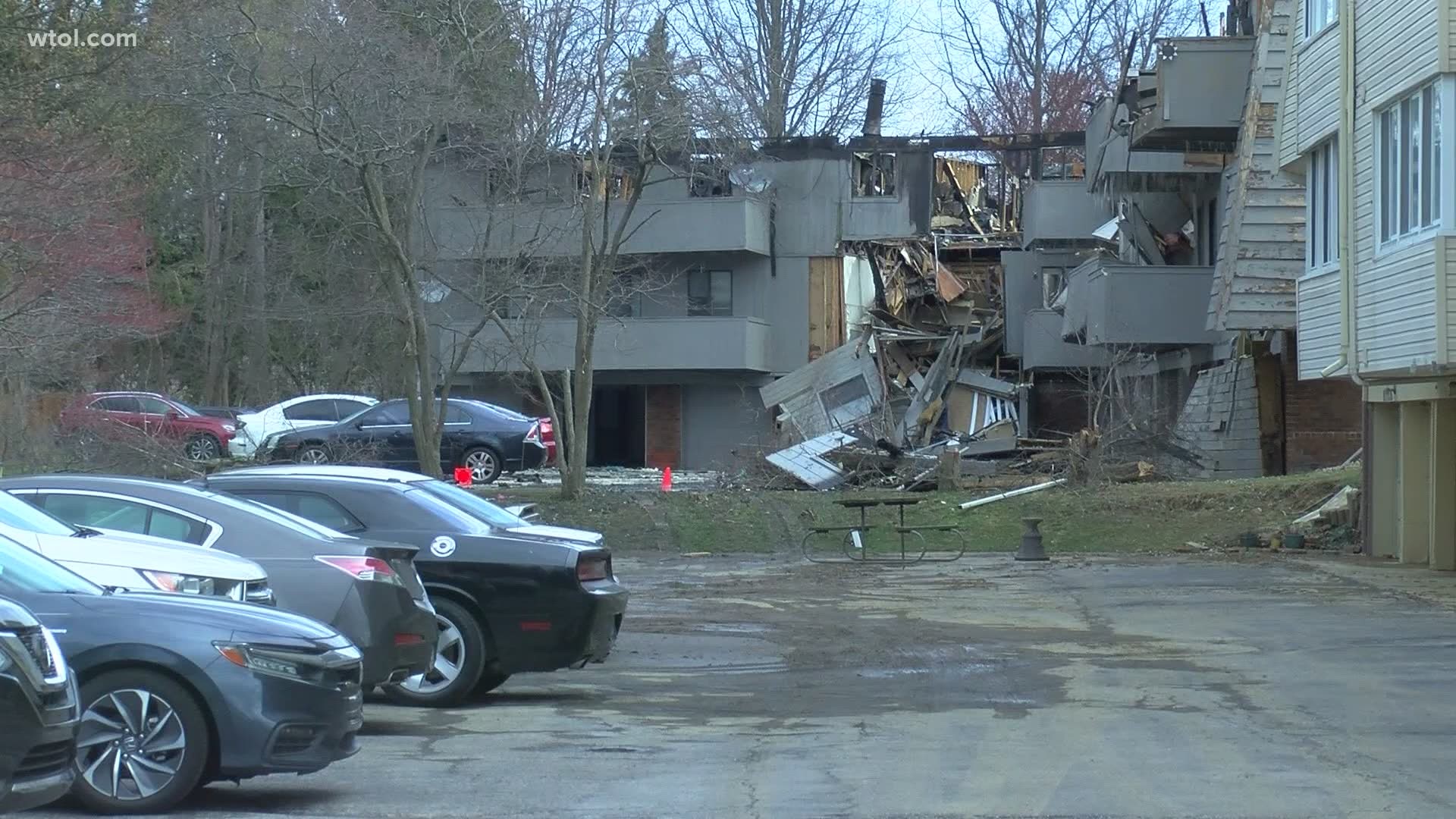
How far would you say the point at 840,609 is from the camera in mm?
16922

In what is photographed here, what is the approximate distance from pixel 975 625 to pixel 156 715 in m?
9.53

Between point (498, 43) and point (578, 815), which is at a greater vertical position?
point (498, 43)

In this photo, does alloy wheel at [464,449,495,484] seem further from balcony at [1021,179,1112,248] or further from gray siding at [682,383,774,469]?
balcony at [1021,179,1112,248]

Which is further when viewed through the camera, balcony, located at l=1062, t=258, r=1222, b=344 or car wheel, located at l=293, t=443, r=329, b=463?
balcony, located at l=1062, t=258, r=1222, b=344

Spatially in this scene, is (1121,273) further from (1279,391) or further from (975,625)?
(975,625)

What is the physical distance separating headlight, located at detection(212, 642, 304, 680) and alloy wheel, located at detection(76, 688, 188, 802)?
1.15ft

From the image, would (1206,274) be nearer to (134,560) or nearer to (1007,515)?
(1007,515)

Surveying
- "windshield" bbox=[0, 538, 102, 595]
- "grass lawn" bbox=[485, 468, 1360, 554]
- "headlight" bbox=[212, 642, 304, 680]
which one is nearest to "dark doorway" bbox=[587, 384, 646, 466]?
"grass lawn" bbox=[485, 468, 1360, 554]

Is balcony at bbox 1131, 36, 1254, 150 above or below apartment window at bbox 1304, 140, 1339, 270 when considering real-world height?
above

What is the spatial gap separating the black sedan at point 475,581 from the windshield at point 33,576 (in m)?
3.19

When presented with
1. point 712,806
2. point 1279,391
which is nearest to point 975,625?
point 712,806

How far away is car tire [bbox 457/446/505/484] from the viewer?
101 feet

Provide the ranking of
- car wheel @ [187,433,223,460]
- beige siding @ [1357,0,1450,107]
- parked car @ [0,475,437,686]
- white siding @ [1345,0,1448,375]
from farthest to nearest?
1. car wheel @ [187,433,223,460]
2. white siding @ [1345,0,1448,375]
3. beige siding @ [1357,0,1450,107]
4. parked car @ [0,475,437,686]

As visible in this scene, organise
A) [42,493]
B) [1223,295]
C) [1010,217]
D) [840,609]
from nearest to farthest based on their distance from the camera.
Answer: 1. [42,493]
2. [840,609]
3. [1223,295]
4. [1010,217]
